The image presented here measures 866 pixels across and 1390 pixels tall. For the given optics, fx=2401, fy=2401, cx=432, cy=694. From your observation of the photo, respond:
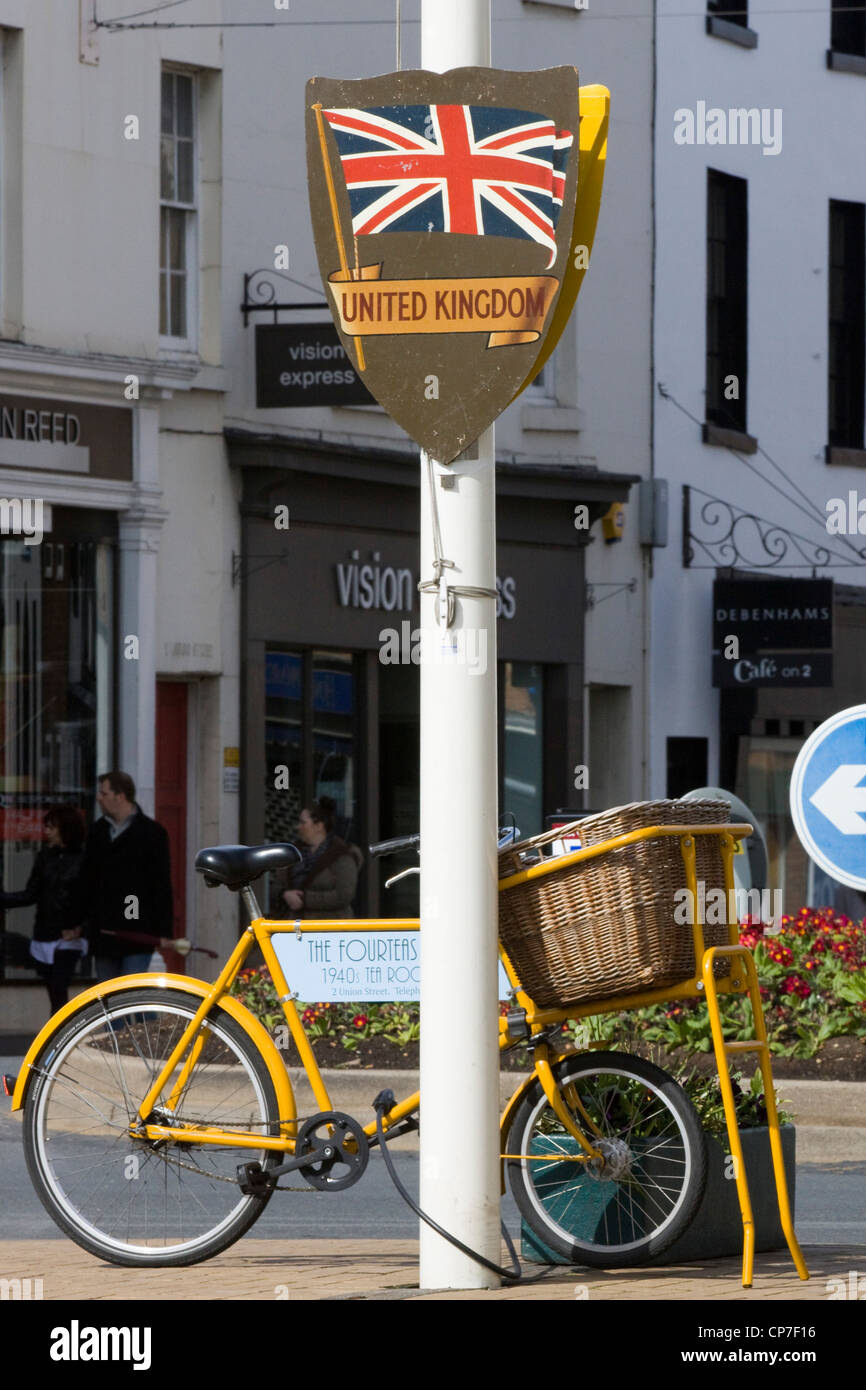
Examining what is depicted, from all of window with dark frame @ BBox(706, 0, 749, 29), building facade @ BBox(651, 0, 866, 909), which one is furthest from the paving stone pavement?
window with dark frame @ BBox(706, 0, 749, 29)

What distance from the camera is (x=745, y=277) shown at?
79.2ft

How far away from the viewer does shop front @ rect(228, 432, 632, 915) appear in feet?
63.3

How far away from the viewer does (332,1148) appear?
21.0 feet

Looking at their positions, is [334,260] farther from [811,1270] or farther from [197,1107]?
[811,1270]

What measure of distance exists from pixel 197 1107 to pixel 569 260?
252 cm

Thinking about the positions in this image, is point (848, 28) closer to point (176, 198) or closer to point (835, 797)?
point (176, 198)

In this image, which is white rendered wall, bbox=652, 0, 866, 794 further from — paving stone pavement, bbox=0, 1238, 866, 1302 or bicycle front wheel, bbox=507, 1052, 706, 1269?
bicycle front wheel, bbox=507, 1052, 706, 1269

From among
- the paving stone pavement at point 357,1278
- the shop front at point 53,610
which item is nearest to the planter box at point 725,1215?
the paving stone pavement at point 357,1278

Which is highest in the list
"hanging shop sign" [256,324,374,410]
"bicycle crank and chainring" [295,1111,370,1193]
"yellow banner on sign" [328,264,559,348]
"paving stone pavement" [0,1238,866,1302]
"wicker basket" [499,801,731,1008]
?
"hanging shop sign" [256,324,374,410]

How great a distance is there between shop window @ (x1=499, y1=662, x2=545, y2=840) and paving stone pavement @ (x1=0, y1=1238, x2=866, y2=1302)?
14885 millimetres

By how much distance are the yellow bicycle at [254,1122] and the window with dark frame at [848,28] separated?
2020 cm

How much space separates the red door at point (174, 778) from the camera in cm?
1889

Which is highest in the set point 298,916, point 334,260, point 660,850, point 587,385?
point 587,385

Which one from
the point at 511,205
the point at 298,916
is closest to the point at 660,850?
the point at 511,205
